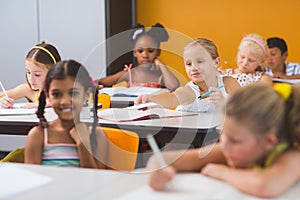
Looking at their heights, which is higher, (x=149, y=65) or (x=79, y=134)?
(x=79, y=134)

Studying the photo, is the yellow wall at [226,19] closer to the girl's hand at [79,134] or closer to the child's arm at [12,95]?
the child's arm at [12,95]

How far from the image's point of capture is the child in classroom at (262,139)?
0.95 m

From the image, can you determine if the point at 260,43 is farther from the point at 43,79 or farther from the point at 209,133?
the point at 43,79

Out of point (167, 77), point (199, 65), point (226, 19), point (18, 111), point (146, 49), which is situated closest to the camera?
point (199, 65)

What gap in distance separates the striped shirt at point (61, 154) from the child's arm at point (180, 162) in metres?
0.17

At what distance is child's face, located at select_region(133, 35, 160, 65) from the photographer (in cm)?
449

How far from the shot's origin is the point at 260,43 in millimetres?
3031

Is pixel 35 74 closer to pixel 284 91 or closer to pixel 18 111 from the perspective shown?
pixel 284 91

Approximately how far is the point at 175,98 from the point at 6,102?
3.22 ft

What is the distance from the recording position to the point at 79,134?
1.16 m

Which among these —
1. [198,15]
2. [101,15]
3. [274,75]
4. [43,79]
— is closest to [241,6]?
[198,15]

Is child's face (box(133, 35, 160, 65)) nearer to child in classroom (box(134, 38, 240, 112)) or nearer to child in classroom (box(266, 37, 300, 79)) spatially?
child in classroom (box(266, 37, 300, 79))

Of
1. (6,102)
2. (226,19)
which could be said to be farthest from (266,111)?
(226,19)

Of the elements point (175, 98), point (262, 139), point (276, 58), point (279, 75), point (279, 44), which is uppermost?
point (262, 139)
